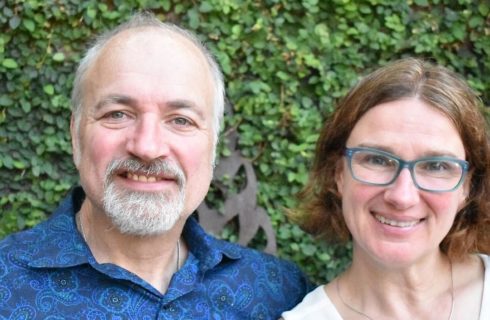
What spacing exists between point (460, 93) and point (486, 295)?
2.31 feet

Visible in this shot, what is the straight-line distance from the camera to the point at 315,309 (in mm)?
2760

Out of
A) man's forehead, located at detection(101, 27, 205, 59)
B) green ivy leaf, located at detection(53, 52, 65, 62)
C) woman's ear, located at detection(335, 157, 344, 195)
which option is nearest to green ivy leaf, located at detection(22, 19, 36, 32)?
green ivy leaf, located at detection(53, 52, 65, 62)

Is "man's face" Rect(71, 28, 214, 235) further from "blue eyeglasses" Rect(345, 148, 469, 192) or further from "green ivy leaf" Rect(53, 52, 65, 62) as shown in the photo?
"green ivy leaf" Rect(53, 52, 65, 62)

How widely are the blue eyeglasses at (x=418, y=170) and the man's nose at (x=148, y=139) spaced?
67 centimetres

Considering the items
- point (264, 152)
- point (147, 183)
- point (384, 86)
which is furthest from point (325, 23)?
point (147, 183)

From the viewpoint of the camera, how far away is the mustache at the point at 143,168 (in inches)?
100

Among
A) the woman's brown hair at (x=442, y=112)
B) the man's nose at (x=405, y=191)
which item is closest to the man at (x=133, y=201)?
the woman's brown hair at (x=442, y=112)

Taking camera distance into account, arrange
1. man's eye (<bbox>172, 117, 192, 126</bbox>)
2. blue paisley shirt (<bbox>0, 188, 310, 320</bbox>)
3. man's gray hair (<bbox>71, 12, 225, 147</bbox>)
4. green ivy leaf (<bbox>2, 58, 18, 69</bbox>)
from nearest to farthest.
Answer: blue paisley shirt (<bbox>0, 188, 310, 320</bbox>), man's eye (<bbox>172, 117, 192, 126</bbox>), man's gray hair (<bbox>71, 12, 225, 147</bbox>), green ivy leaf (<bbox>2, 58, 18, 69</bbox>)

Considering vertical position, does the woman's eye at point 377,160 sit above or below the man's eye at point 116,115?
above

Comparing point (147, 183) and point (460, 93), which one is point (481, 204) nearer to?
point (460, 93)

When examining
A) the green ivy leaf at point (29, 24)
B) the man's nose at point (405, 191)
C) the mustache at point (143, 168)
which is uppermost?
the man's nose at point (405, 191)

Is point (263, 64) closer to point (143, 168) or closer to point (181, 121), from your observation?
point (181, 121)

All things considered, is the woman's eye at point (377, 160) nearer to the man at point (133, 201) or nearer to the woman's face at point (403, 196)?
the woman's face at point (403, 196)

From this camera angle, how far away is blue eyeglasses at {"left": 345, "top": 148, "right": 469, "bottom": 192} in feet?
7.99
